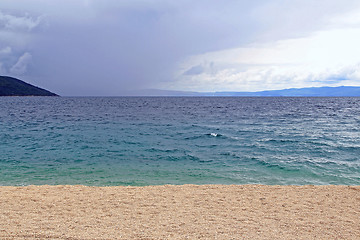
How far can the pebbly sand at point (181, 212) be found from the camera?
643cm

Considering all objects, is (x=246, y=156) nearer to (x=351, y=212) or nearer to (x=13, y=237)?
(x=351, y=212)

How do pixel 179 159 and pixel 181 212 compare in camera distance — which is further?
pixel 179 159

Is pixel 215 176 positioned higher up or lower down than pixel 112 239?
lower down

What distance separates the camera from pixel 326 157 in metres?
17.8

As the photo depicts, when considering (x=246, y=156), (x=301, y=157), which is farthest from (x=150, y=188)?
(x=301, y=157)

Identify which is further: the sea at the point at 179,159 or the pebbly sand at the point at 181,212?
the sea at the point at 179,159

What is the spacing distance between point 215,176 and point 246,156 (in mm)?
4832

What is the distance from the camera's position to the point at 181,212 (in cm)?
791

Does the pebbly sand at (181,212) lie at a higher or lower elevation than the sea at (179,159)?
higher

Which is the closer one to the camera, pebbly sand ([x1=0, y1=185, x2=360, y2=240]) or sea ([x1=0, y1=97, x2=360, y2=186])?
pebbly sand ([x1=0, y1=185, x2=360, y2=240])

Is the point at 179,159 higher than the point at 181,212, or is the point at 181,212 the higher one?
the point at 181,212

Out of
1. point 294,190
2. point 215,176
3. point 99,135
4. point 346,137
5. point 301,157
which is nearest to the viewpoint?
point 294,190

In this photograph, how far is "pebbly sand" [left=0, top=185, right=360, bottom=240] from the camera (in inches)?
253

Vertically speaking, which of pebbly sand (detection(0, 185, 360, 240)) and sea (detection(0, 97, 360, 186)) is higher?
pebbly sand (detection(0, 185, 360, 240))
